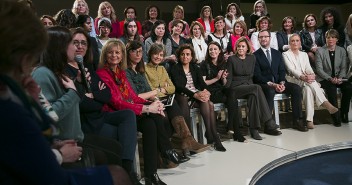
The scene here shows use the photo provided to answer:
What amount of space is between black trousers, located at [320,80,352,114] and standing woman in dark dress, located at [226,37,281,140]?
3.32 feet

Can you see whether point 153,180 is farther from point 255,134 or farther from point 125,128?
point 255,134

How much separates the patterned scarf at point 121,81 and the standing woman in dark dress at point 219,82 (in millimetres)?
1316

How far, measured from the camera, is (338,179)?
8.56 ft

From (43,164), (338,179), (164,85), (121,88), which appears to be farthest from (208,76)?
(43,164)

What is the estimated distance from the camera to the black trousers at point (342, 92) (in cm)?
456

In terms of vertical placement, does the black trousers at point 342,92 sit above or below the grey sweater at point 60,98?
below

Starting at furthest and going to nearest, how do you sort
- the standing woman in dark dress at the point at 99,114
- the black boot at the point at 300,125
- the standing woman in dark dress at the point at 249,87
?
1. the black boot at the point at 300,125
2. the standing woman in dark dress at the point at 249,87
3. the standing woman in dark dress at the point at 99,114

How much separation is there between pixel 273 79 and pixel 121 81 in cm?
232

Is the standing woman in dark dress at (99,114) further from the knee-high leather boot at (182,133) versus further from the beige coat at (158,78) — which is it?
the beige coat at (158,78)

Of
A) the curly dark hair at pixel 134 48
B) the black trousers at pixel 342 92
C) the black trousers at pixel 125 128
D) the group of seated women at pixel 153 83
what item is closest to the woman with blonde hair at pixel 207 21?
the group of seated women at pixel 153 83

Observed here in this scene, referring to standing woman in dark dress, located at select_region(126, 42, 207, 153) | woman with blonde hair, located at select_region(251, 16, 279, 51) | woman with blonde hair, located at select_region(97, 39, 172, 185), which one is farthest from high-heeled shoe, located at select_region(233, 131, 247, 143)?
woman with blonde hair, located at select_region(251, 16, 279, 51)

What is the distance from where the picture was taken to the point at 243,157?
10.7 feet

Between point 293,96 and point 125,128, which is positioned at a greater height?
point 125,128

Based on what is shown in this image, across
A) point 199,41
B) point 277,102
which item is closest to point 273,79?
point 277,102
